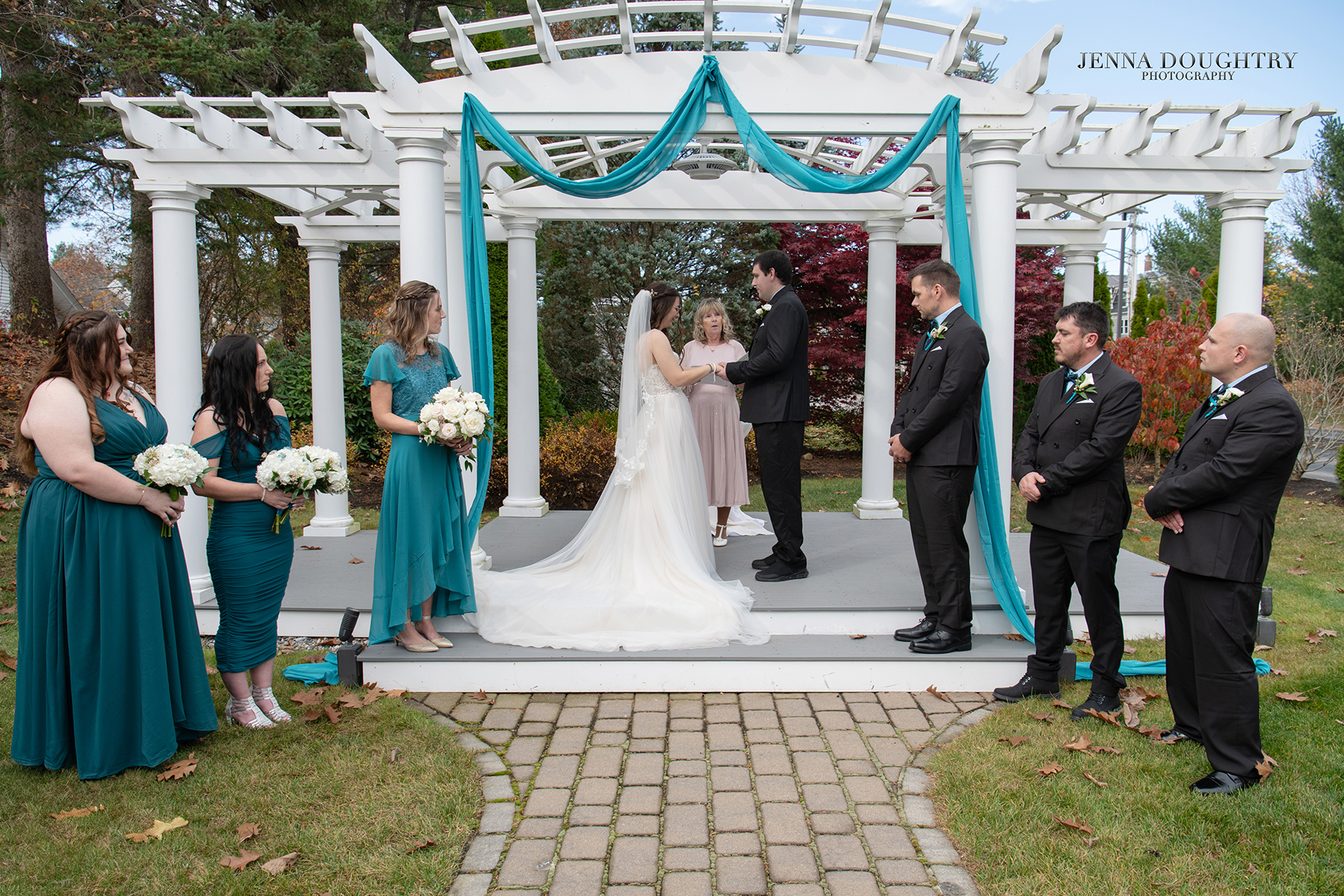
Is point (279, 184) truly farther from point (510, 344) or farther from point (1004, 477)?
point (1004, 477)

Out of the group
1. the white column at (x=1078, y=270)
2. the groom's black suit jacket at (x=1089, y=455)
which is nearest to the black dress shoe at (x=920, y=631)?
the groom's black suit jacket at (x=1089, y=455)

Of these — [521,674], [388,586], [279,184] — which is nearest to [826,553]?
[521,674]

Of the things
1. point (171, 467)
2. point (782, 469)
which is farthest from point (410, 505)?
point (782, 469)

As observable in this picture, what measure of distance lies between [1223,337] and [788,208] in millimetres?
4658

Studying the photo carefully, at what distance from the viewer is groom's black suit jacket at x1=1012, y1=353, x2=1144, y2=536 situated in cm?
382

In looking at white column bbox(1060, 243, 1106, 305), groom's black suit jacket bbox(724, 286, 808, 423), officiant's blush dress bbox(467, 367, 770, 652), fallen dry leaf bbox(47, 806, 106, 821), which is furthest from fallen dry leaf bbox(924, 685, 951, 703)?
white column bbox(1060, 243, 1106, 305)

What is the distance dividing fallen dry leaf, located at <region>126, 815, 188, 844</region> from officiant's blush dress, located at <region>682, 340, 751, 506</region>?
4.49 metres

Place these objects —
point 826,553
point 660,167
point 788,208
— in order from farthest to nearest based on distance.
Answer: point 788,208 < point 826,553 < point 660,167

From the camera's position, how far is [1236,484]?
3.23m

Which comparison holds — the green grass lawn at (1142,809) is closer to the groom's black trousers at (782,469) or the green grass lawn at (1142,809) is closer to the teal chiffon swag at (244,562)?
Result: the groom's black trousers at (782,469)

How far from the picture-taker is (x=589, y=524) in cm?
562

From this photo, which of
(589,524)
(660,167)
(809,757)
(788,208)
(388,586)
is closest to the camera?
(809,757)

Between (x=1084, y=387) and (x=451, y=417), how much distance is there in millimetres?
3085

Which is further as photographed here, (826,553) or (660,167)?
(826,553)
